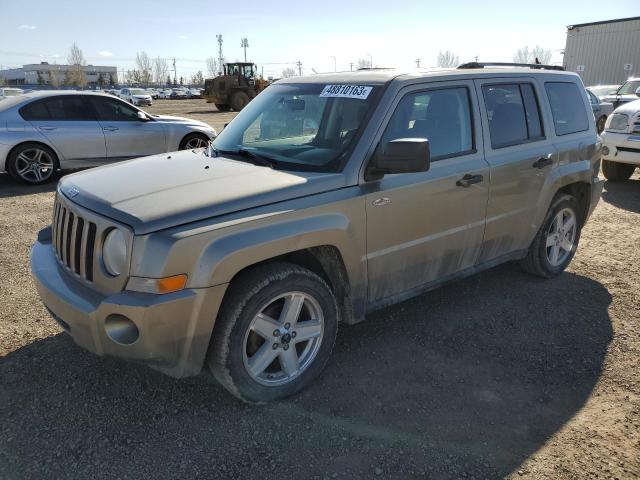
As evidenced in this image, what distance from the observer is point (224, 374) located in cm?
283

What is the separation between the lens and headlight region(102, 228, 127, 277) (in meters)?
2.59

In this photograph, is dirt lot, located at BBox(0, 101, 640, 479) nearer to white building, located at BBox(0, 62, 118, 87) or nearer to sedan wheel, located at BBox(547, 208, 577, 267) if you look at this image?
sedan wheel, located at BBox(547, 208, 577, 267)

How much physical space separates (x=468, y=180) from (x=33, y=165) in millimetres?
7814

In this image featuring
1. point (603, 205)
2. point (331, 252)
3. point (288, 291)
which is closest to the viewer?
point (288, 291)

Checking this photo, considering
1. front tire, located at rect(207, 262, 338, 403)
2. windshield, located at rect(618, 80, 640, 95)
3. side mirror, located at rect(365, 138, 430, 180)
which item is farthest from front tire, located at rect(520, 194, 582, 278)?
windshield, located at rect(618, 80, 640, 95)

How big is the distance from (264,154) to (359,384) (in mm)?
1636

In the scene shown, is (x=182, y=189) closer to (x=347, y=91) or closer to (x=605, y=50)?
(x=347, y=91)

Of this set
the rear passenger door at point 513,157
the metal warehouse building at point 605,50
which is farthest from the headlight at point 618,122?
the metal warehouse building at point 605,50

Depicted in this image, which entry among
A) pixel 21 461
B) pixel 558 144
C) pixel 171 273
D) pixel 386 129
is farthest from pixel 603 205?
pixel 21 461

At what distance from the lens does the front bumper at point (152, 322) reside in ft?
8.20

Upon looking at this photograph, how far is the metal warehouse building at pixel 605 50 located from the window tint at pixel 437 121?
104 ft

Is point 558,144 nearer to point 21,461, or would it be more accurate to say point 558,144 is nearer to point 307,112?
point 307,112

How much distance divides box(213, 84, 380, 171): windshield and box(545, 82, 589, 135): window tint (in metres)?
2.07

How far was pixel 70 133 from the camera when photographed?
8938mm
